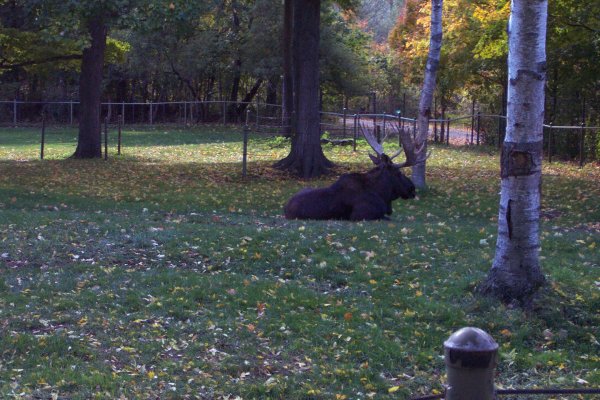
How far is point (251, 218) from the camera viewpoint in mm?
14766

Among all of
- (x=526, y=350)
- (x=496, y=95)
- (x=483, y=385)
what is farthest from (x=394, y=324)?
(x=496, y=95)

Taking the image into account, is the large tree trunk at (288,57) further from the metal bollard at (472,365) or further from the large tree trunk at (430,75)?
the metal bollard at (472,365)

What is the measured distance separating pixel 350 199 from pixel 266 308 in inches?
251

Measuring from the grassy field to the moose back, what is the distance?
69 centimetres

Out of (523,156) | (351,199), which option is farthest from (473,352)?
(351,199)

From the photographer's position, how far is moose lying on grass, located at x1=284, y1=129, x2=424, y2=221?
14.4 m

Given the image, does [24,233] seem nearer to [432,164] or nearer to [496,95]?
[432,164]

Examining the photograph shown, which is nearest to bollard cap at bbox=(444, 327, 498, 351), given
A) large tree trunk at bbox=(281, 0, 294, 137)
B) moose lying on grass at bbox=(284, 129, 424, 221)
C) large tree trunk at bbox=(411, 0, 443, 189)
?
moose lying on grass at bbox=(284, 129, 424, 221)

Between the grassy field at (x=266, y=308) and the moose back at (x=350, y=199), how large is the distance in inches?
27.1

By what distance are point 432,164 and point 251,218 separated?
1428cm

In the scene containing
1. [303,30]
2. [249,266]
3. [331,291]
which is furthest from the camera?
[303,30]

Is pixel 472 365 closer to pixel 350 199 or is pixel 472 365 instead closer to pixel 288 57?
pixel 350 199

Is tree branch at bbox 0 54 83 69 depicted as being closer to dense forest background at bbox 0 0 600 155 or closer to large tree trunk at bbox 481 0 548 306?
dense forest background at bbox 0 0 600 155

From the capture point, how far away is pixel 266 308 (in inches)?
329
